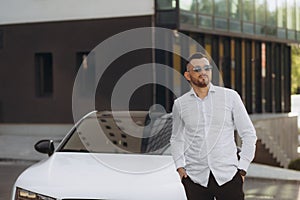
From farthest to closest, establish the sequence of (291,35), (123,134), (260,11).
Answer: (291,35) < (260,11) < (123,134)

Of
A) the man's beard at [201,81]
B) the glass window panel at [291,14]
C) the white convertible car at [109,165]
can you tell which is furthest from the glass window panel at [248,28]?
the man's beard at [201,81]

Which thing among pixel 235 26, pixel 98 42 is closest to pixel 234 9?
pixel 235 26

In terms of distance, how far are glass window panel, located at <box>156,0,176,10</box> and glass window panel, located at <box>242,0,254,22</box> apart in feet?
16.3

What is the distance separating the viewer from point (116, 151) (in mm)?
6047

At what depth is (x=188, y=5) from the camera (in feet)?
61.0

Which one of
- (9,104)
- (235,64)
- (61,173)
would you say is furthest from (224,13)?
(61,173)

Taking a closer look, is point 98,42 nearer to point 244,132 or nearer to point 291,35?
point 291,35

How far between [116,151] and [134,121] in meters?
0.52

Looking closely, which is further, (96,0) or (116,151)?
(96,0)

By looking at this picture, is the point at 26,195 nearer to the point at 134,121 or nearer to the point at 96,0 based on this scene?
the point at 134,121

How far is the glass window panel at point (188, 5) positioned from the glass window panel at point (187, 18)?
6.4 inches

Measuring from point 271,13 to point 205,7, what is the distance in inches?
240

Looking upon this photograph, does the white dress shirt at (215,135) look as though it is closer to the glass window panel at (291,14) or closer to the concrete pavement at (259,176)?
the concrete pavement at (259,176)

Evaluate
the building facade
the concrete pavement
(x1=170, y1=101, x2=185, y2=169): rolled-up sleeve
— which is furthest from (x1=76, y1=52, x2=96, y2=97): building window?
(x1=170, y1=101, x2=185, y2=169): rolled-up sleeve
